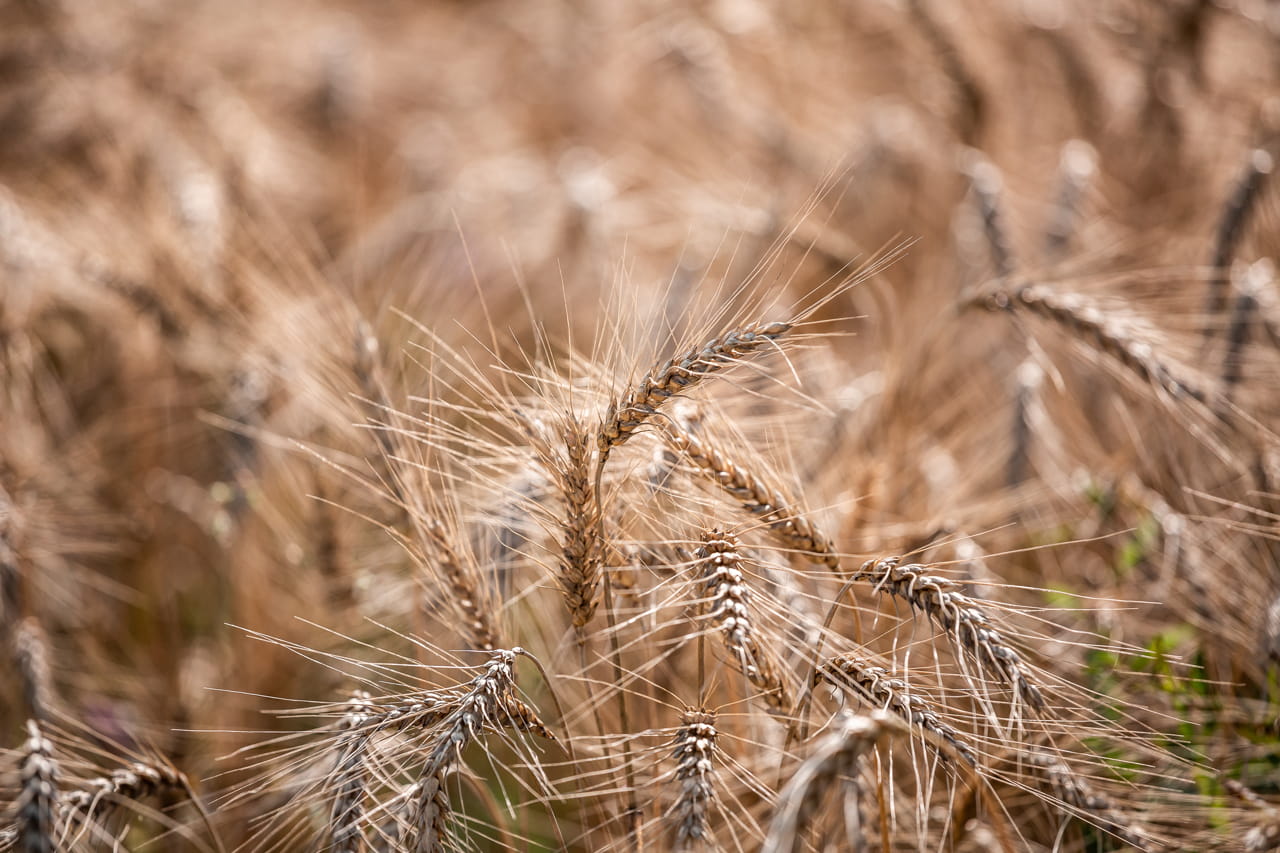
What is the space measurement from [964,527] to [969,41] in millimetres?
1480

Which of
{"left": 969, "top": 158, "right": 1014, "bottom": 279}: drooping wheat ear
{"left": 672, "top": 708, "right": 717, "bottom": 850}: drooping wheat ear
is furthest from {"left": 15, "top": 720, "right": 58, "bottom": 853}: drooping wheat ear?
{"left": 969, "top": 158, "right": 1014, "bottom": 279}: drooping wheat ear

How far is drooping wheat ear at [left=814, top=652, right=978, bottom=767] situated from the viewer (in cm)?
83

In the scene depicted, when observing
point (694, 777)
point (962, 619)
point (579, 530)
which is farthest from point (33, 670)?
point (962, 619)

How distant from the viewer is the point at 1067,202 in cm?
180

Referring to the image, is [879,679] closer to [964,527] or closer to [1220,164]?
[964,527]

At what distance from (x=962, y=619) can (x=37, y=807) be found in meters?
0.98

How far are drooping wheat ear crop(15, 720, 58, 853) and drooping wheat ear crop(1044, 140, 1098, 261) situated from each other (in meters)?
1.92

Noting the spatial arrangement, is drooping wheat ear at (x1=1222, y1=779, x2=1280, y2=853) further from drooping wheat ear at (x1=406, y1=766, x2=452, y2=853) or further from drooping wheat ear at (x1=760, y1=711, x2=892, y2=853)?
drooping wheat ear at (x1=406, y1=766, x2=452, y2=853)

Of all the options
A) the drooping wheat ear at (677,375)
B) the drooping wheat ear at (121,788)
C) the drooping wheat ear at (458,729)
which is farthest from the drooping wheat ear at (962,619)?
the drooping wheat ear at (121,788)

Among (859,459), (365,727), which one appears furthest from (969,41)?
(365,727)

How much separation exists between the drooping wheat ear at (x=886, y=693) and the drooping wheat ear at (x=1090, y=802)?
176 millimetres

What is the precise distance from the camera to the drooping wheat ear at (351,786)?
840 mm

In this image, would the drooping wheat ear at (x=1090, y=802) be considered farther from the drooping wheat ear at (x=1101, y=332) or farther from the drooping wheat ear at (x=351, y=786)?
the drooping wheat ear at (x=351, y=786)

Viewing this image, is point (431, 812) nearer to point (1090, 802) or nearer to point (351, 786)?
point (351, 786)
